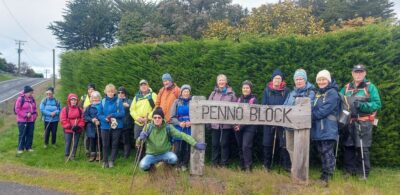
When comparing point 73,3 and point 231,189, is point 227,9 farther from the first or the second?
point 231,189

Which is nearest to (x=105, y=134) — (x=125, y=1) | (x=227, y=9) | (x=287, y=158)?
(x=287, y=158)

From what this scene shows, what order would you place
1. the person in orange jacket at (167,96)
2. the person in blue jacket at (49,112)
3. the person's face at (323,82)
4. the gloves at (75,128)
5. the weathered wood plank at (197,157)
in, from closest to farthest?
1. the person's face at (323,82)
2. the weathered wood plank at (197,157)
3. the person in orange jacket at (167,96)
4. the gloves at (75,128)
5. the person in blue jacket at (49,112)

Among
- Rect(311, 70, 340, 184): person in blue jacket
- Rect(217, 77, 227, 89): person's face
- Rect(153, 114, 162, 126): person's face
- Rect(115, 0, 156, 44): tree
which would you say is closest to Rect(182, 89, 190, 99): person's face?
Rect(217, 77, 227, 89): person's face

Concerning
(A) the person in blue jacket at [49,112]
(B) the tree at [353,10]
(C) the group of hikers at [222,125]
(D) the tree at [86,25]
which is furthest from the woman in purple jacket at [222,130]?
(D) the tree at [86,25]

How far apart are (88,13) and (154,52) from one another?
35.2 meters

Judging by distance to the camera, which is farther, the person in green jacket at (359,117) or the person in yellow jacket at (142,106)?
the person in yellow jacket at (142,106)

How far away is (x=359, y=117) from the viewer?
238 inches

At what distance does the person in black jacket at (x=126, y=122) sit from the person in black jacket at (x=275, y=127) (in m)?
3.24

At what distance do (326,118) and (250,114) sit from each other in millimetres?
1212

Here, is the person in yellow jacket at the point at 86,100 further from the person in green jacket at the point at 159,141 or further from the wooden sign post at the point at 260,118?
the wooden sign post at the point at 260,118

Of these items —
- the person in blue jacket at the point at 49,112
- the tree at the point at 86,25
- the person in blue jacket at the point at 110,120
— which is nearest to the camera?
the person in blue jacket at the point at 110,120

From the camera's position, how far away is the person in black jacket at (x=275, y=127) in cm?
639

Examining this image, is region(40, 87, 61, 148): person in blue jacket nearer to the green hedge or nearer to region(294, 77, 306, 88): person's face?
the green hedge

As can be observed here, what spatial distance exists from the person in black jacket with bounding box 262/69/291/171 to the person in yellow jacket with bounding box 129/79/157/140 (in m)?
2.42
